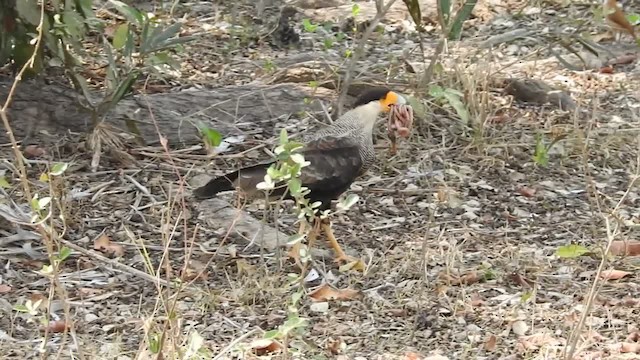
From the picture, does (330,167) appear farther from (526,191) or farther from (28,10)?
(28,10)

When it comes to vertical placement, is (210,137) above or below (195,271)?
above

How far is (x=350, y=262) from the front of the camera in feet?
13.1

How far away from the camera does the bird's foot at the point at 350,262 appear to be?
3.87m

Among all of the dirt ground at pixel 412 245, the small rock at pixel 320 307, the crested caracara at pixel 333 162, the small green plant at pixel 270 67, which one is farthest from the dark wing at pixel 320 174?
the small green plant at pixel 270 67

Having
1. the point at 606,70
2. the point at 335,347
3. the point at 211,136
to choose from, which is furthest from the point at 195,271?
the point at 606,70

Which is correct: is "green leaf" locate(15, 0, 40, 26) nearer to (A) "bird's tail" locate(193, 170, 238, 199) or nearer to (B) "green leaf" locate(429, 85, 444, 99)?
(A) "bird's tail" locate(193, 170, 238, 199)

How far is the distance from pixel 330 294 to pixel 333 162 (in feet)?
2.12

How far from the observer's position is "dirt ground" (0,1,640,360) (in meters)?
3.36

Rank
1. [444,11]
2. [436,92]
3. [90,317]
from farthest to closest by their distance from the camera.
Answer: [444,11]
[436,92]
[90,317]

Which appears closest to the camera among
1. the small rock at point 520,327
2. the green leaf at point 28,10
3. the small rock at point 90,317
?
the small rock at point 520,327

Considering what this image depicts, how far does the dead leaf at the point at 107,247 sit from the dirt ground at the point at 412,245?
0.04m

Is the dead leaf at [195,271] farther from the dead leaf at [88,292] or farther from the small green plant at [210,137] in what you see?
the small green plant at [210,137]

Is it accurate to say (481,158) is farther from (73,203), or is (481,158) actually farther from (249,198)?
(73,203)

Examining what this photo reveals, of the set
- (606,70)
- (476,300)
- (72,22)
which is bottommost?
(606,70)
